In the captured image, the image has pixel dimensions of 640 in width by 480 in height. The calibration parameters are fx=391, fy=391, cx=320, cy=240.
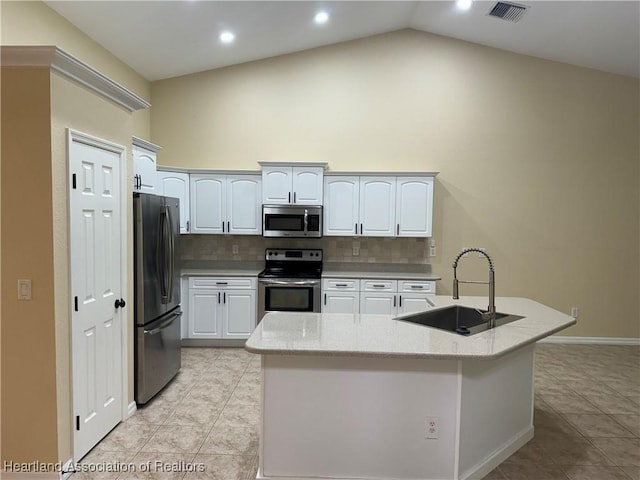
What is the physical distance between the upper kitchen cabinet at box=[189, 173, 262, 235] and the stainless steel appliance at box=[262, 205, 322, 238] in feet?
0.58

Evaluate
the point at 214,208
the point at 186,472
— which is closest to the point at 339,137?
the point at 214,208

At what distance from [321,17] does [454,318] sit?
11.6ft

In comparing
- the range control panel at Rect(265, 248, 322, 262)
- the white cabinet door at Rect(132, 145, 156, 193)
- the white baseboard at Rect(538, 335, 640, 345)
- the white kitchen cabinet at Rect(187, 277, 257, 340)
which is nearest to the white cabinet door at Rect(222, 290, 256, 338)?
the white kitchen cabinet at Rect(187, 277, 257, 340)

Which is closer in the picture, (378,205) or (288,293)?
(288,293)

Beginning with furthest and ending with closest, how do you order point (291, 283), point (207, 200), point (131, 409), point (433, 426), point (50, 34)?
1. point (207, 200)
2. point (291, 283)
3. point (50, 34)
4. point (131, 409)
5. point (433, 426)

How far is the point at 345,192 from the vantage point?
4.88 meters

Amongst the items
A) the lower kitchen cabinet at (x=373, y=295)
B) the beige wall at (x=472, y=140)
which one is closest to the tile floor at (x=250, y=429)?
the lower kitchen cabinet at (x=373, y=295)

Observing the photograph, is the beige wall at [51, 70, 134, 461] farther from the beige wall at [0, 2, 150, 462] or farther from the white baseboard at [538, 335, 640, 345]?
Answer: the white baseboard at [538, 335, 640, 345]

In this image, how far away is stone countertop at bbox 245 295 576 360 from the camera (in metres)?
2.01

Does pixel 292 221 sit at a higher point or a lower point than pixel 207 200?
lower

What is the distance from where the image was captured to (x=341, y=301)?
474cm

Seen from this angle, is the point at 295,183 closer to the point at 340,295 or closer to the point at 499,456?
the point at 340,295

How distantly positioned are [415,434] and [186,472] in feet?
4.63

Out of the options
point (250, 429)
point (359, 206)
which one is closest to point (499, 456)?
point (250, 429)
